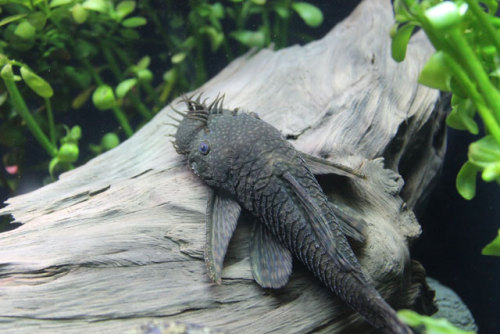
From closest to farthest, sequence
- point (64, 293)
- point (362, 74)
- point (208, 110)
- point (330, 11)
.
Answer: point (64, 293) < point (208, 110) < point (362, 74) < point (330, 11)

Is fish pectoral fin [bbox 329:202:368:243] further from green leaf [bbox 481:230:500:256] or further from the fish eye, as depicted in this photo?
the fish eye

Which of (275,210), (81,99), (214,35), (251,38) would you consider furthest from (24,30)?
(275,210)

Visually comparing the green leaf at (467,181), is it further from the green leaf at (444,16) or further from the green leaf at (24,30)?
the green leaf at (24,30)

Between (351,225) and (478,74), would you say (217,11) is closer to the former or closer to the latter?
(351,225)

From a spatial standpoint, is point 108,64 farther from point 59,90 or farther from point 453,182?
point 453,182

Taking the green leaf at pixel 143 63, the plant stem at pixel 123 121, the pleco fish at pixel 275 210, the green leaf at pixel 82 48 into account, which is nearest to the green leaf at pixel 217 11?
the green leaf at pixel 143 63

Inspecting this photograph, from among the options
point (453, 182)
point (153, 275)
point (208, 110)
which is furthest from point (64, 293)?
point (453, 182)
